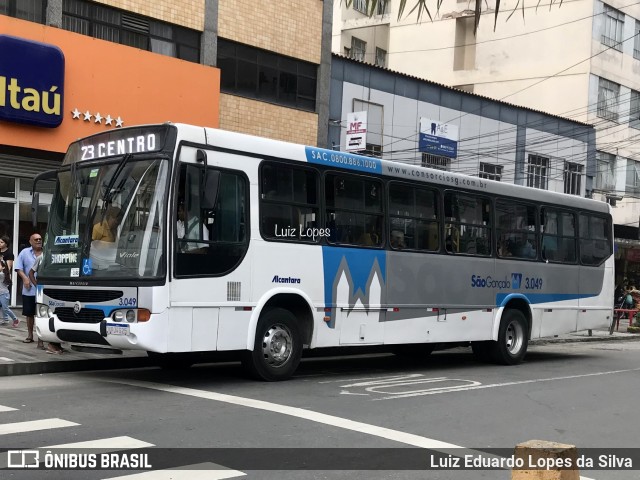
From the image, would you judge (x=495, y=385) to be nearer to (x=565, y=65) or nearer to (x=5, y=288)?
(x=5, y=288)

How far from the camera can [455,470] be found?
6.36m

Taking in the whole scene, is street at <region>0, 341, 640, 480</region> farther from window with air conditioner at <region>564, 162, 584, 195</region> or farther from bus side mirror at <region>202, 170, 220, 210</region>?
window with air conditioner at <region>564, 162, 584, 195</region>

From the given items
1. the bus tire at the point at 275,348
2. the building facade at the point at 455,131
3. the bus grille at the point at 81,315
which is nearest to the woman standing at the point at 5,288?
the bus grille at the point at 81,315

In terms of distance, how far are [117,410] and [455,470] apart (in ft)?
12.2

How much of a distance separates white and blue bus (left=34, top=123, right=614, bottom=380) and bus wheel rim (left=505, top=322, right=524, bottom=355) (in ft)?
0.98

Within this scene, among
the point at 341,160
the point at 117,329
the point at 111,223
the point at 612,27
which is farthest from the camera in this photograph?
the point at 612,27

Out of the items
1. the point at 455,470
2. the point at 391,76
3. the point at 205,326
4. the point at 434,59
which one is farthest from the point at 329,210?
the point at 434,59

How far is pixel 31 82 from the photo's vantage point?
15781mm

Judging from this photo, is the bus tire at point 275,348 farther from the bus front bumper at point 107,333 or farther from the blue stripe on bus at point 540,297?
the blue stripe on bus at point 540,297

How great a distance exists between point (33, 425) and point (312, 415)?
2779mm

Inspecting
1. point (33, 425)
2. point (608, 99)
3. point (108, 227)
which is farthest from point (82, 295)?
point (608, 99)

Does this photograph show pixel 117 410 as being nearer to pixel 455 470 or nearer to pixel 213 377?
pixel 213 377

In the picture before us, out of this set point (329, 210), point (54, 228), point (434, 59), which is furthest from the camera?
point (434, 59)

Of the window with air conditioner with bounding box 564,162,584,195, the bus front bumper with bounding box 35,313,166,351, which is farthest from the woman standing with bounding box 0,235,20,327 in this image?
the window with air conditioner with bounding box 564,162,584,195
